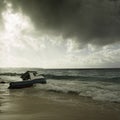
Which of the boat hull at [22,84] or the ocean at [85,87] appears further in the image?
the boat hull at [22,84]

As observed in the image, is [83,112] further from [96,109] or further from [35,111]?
[35,111]

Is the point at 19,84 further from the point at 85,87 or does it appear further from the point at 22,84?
the point at 85,87

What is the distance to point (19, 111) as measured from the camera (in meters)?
8.92

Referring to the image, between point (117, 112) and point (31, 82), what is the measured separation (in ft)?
55.0

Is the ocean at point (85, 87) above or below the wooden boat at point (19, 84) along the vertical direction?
below

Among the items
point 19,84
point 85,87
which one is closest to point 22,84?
point 19,84

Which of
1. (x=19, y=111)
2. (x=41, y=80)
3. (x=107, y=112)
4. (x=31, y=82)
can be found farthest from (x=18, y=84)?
(x=107, y=112)

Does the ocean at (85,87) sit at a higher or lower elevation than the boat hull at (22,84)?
lower

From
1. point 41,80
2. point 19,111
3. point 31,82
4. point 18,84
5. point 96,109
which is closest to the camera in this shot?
point 19,111

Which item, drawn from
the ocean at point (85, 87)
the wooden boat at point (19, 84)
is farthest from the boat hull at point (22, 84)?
the ocean at point (85, 87)

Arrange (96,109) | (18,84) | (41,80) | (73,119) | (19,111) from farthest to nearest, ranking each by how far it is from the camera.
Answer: (41,80) < (18,84) < (96,109) < (19,111) < (73,119)

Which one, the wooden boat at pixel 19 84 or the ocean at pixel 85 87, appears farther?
the wooden boat at pixel 19 84

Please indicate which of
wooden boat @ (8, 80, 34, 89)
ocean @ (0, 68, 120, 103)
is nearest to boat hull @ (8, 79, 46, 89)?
wooden boat @ (8, 80, 34, 89)

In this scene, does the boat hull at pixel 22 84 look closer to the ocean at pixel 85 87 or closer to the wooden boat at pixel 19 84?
the wooden boat at pixel 19 84
